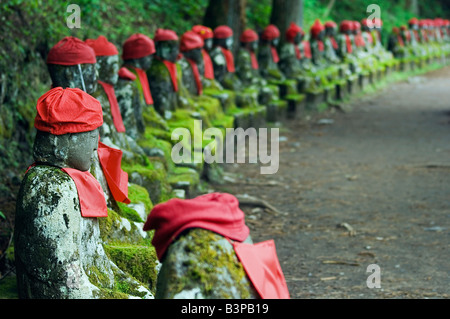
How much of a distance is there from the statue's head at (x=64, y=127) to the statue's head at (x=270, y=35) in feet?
29.1

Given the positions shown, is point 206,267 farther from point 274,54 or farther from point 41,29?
point 274,54

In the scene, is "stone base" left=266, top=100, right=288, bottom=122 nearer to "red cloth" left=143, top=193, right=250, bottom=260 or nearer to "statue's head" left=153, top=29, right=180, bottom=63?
"statue's head" left=153, top=29, right=180, bottom=63

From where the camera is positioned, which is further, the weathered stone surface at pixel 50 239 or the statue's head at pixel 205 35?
the statue's head at pixel 205 35

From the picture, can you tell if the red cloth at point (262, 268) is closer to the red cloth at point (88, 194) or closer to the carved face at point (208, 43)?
the red cloth at point (88, 194)

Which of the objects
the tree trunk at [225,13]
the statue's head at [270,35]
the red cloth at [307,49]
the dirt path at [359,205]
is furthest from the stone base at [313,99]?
the tree trunk at [225,13]

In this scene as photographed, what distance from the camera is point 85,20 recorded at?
1069 cm

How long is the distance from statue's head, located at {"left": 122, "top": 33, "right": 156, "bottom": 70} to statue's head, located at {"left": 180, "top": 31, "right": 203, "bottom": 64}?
196cm

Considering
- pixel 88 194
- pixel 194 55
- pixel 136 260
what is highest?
pixel 194 55

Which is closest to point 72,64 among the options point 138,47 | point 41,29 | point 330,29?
point 138,47

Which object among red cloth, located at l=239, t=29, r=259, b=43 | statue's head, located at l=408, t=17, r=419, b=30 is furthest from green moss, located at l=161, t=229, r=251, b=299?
statue's head, located at l=408, t=17, r=419, b=30

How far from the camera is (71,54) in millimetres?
4773

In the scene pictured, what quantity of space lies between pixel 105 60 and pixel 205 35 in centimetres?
418

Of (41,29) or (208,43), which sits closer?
(41,29)

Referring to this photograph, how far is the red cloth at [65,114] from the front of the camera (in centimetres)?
322
